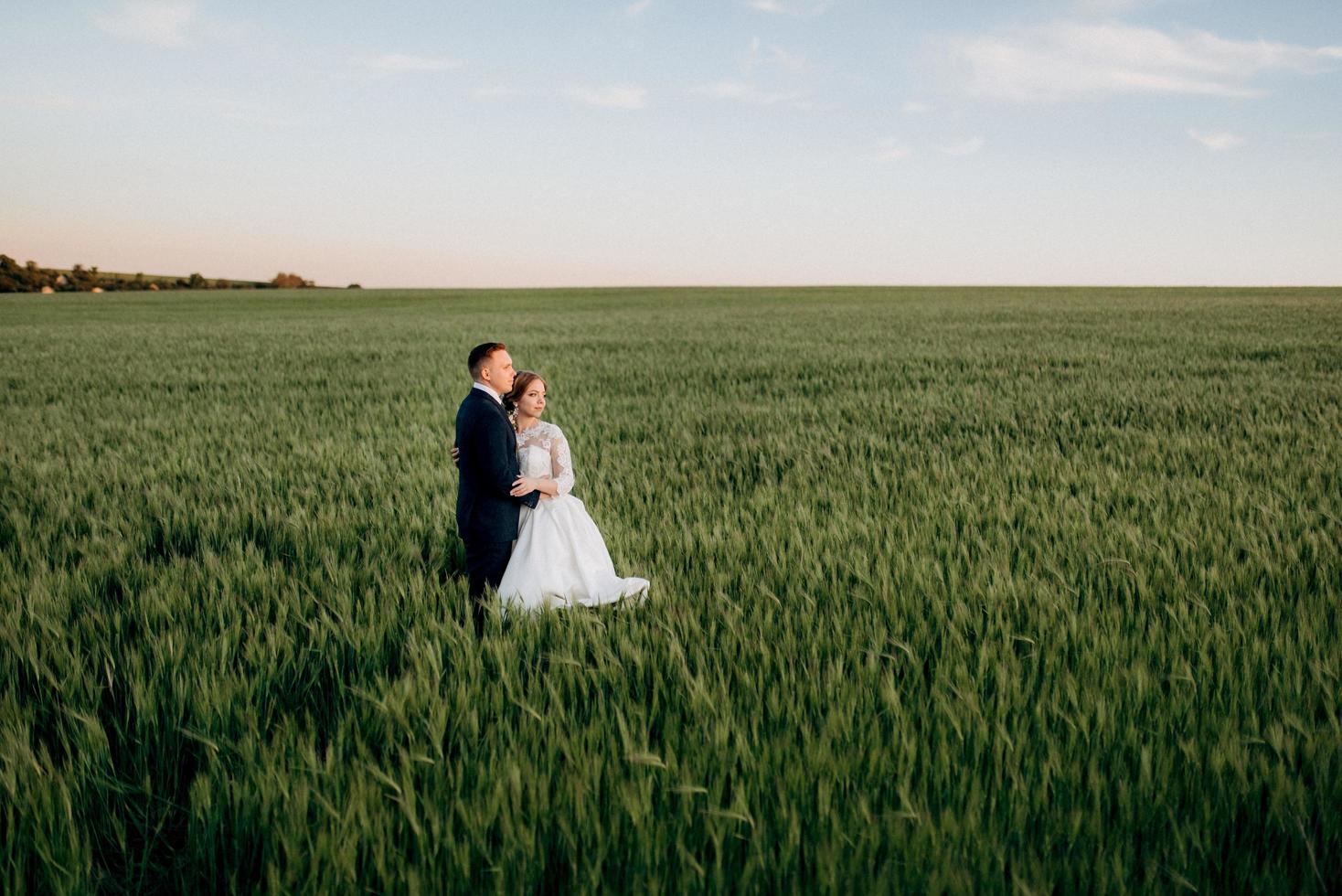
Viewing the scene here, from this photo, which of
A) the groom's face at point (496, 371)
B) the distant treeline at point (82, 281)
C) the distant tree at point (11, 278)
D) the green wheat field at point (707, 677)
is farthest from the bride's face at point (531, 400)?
the distant tree at point (11, 278)

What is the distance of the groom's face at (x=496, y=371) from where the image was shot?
3.33 metres

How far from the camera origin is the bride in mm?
3402

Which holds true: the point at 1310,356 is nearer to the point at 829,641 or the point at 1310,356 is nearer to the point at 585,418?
the point at 585,418

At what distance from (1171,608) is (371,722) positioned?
3098 millimetres

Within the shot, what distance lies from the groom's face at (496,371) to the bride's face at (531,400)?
5.3 inches

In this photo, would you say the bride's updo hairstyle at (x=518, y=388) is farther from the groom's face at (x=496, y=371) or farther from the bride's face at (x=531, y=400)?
the groom's face at (x=496, y=371)

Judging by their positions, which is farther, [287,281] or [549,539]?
[287,281]

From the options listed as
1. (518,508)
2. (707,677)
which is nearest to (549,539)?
(518,508)

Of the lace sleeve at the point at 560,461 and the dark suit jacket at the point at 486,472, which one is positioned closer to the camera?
the dark suit jacket at the point at 486,472

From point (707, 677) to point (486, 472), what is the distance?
52.4 inches

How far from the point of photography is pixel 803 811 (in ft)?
6.41

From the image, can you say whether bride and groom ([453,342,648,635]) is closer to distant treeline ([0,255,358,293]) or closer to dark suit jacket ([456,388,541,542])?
dark suit jacket ([456,388,541,542])

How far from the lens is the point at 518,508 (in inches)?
141

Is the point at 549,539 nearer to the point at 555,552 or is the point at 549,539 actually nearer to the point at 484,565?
the point at 555,552
